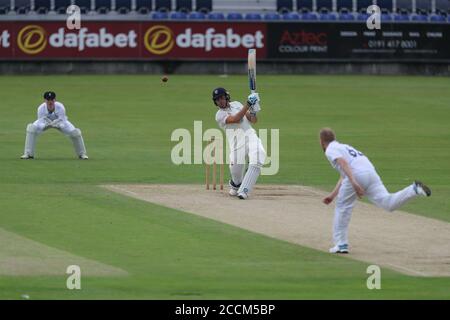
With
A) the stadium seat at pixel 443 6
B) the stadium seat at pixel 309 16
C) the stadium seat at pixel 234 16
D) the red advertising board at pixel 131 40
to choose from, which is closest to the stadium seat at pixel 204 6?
the stadium seat at pixel 234 16

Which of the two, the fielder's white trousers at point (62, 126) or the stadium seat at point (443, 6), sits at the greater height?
the stadium seat at point (443, 6)

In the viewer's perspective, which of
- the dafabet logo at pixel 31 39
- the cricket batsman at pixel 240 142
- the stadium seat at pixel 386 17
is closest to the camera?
the cricket batsman at pixel 240 142

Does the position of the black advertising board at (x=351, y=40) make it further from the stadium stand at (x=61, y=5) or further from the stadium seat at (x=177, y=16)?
the stadium stand at (x=61, y=5)

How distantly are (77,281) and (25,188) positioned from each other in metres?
8.64

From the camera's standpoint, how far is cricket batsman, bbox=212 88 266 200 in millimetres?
21047

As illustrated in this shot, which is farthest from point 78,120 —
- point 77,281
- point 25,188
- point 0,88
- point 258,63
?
point 77,281

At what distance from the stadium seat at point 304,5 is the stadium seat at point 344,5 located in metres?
1.19

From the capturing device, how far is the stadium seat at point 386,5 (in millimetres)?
53938

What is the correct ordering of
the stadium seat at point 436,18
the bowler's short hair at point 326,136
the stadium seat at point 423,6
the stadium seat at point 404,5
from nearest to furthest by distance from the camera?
the bowler's short hair at point 326,136 → the stadium seat at point 436,18 → the stadium seat at point 404,5 → the stadium seat at point 423,6

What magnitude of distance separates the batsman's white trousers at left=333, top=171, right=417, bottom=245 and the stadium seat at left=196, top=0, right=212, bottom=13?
38.1 m

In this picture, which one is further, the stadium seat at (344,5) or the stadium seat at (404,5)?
the stadium seat at (404,5)

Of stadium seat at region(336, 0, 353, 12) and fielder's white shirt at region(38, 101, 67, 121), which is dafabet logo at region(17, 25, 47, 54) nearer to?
stadium seat at region(336, 0, 353, 12)
